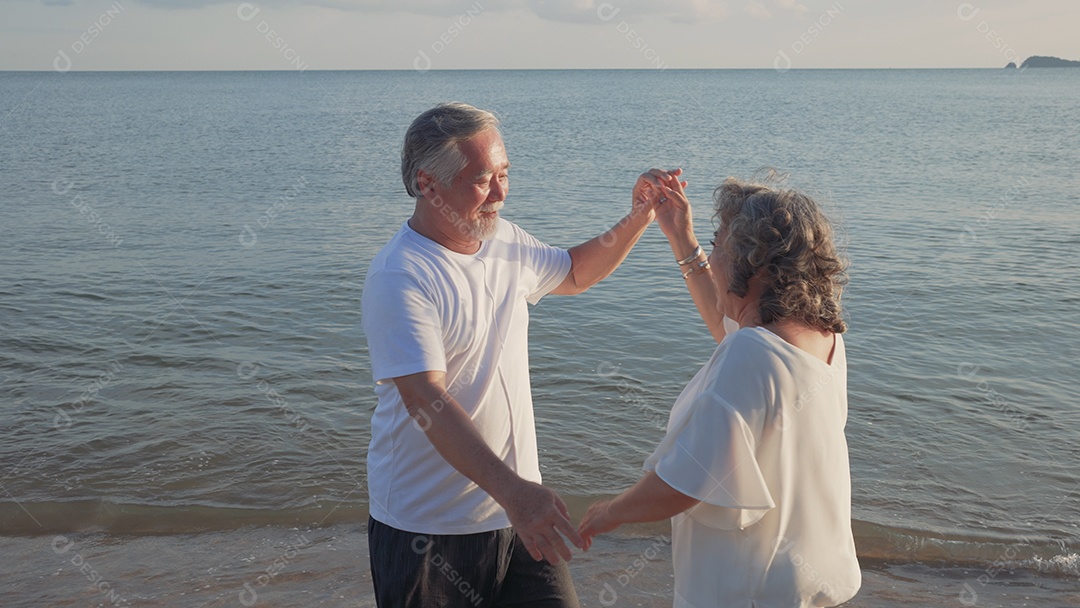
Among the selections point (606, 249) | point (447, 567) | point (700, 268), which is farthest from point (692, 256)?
A: point (447, 567)

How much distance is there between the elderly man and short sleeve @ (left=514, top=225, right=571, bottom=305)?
6.9 inches

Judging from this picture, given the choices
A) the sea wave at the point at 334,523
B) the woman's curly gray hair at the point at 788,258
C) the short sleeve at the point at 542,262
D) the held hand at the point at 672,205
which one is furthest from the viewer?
the sea wave at the point at 334,523

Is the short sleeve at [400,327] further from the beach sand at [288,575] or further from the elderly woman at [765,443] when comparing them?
the beach sand at [288,575]

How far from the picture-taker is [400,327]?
247 centimetres

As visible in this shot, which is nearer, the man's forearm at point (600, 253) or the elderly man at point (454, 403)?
the elderly man at point (454, 403)

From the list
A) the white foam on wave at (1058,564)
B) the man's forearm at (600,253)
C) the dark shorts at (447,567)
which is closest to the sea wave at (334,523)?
the white foam on wave at (1058,564)

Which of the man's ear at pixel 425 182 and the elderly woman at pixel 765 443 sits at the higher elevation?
the man's ear at pixel 425 182

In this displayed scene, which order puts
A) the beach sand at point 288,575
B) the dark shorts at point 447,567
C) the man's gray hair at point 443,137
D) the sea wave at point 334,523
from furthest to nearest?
the sea wave at point 334,523 → the beach sand at point 288,575 → the man's gray hair at point 443,137 → the dark shorts at point 447,567

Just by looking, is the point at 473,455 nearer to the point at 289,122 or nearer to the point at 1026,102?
the point at 289,122

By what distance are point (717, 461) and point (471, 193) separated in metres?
1.12

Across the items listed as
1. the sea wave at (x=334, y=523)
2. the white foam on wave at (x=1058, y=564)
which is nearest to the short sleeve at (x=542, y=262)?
the sea wave at (x=334, y=523)

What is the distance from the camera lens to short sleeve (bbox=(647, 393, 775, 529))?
7.11ft

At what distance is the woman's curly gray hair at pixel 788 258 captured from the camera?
7.55 feet

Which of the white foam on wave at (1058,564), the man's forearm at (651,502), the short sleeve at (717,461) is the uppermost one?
the short sleeve at (717,461)
